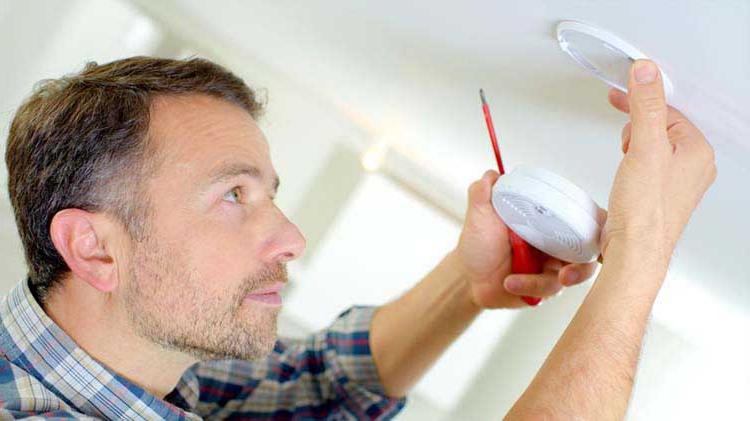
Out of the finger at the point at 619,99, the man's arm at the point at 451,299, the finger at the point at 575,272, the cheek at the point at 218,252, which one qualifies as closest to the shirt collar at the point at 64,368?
the cheek at the point at 218,252

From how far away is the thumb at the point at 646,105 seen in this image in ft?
2.54

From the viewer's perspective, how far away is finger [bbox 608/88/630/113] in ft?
2.88

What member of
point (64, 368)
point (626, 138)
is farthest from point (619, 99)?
point (64, 368)

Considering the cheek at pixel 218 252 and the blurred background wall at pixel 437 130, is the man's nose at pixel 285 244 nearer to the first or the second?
the cheek at pixel 218 252

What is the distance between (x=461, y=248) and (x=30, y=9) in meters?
0.97

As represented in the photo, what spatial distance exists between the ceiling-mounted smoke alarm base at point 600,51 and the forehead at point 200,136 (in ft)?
1.37

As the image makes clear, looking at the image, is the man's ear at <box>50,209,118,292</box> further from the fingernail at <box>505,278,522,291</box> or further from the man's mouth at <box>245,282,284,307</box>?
the fingernail at <box>505,278,522,291</box>

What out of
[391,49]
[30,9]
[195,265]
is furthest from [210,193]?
[30,9]

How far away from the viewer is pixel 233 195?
1075 millimetres

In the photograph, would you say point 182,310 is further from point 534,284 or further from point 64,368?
point 534,284

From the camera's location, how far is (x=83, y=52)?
169 centimetres

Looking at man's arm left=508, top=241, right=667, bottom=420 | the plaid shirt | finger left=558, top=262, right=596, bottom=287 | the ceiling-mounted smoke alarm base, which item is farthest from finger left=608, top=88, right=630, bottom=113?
the plaid shirt

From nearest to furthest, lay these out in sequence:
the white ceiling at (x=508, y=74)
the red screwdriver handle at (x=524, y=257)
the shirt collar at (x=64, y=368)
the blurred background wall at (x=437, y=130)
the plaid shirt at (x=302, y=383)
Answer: the white ceiling at (x=508, y=74) < the blurred background wall at (x=437, y=130) < the shirt collar at (x=64, y=368) < the red screwdriver handle at (x=524, y=257) < the plaid shirt at (x=302, y=383)

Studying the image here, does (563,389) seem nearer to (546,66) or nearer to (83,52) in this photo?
(546,66)
